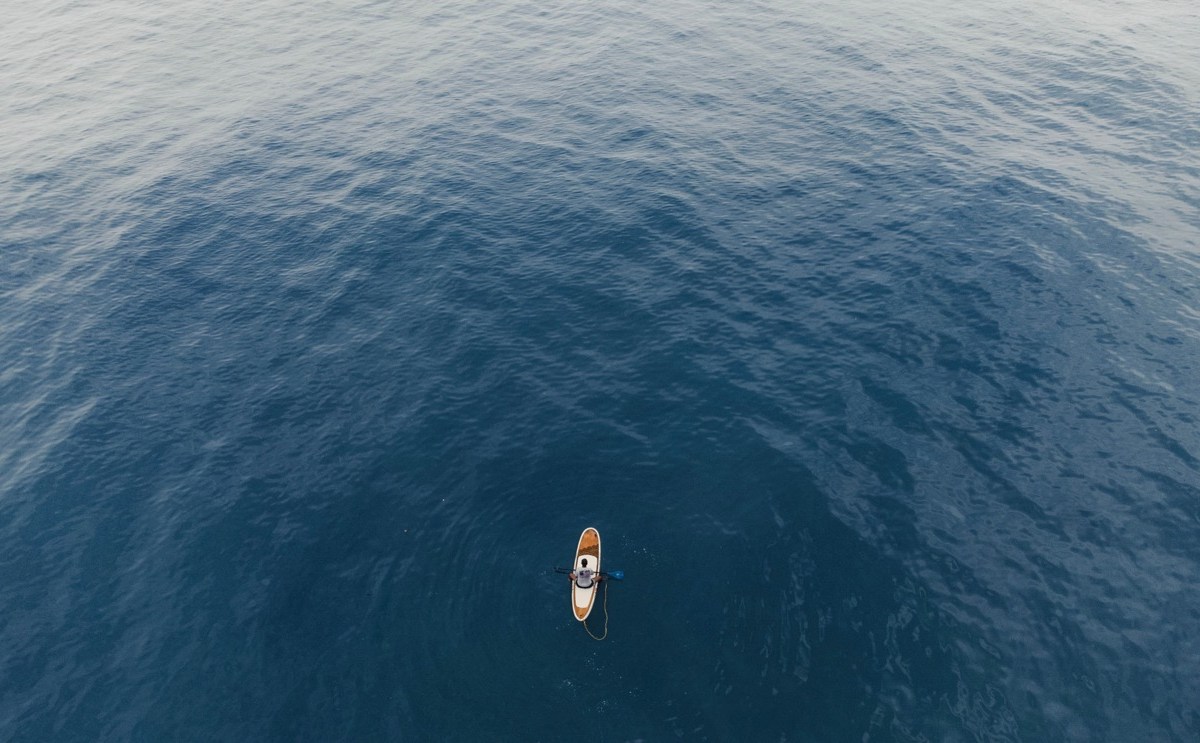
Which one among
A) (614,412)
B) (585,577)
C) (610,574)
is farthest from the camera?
(614,412)

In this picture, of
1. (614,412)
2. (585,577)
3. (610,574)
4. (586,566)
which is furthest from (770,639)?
(614,412)

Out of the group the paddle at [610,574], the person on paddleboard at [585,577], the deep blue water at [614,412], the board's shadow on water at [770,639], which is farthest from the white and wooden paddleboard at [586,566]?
the board's shadow on water at [770,639]

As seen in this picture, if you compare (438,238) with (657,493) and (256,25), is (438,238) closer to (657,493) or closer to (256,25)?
(657,493)

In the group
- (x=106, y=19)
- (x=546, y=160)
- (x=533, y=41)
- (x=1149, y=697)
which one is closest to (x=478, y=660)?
(x=1149, y=697)

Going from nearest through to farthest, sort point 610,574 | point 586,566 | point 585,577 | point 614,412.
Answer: point 585,577 → point 610,574 → point 586,566 → point 614,412

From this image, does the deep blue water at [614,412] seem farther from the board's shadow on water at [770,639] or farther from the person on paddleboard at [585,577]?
the person on paddleboard at [585,577]

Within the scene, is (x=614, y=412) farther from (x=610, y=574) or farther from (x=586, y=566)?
(x=610, y=574)
